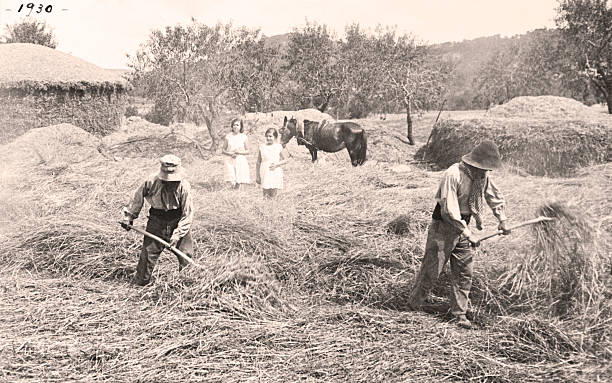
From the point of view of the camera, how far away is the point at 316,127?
498 inches

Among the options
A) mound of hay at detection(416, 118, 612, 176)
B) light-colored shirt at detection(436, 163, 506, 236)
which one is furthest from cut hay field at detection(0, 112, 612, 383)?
mound of hay at detection(416, 118, 612, 176)

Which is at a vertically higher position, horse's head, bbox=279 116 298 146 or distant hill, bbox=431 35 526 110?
distant hill, bbox=431 35 526 110

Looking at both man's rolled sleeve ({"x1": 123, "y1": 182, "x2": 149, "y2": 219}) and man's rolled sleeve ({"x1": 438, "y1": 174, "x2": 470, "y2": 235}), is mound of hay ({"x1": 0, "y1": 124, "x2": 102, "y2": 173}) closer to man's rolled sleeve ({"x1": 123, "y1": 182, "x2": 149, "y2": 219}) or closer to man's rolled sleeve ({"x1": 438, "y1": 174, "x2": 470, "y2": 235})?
man's rolled sleeve ({"x1": 123, "y1": 182, "x2": 149, "y2": 219})

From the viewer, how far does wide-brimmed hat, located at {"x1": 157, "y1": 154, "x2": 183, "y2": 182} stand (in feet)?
14.9

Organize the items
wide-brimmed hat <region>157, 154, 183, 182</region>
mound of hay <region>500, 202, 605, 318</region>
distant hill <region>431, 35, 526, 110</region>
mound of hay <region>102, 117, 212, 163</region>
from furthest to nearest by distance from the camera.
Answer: distant hill <region>431, 35, 526, 110</region> → mound of hay <region>102, 117, 212, 163</region> → wide-brimmed hat <region>157, 154, 183, 182</region> → mound of hay <region>500, 202, 605, 318</region>

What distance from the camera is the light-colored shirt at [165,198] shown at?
4691 mm

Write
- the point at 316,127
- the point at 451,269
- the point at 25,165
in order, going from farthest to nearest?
the point at 316,127 → the point at 25,165 → the point at 451,269

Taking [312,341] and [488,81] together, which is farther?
[488,81]

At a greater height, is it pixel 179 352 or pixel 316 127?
pixel 316 127

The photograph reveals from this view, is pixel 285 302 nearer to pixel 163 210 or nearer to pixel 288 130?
pixel 163 210

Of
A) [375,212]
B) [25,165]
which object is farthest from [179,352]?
[25,165]

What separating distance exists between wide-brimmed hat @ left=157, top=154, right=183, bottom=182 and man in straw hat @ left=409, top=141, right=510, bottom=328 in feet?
7.01

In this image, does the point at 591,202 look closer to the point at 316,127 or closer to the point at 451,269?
the point at 451,269

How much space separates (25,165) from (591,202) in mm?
9524
